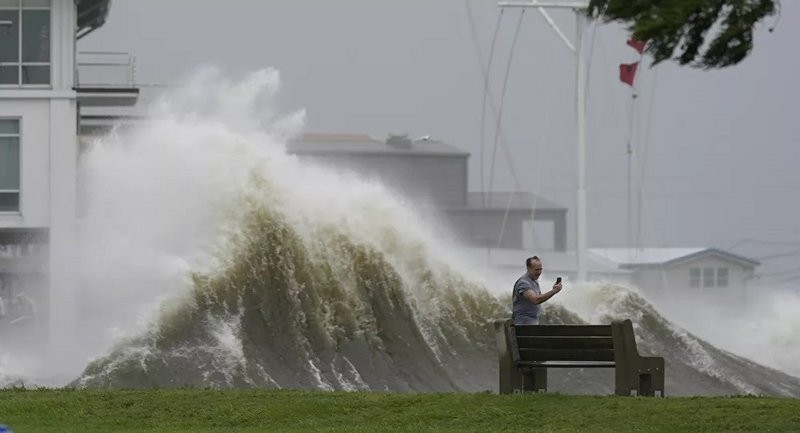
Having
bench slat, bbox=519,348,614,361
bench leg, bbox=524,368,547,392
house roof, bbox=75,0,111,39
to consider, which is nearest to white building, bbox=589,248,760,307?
house roof, bbox=75,0,111,39

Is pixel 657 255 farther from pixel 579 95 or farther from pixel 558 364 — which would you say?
pixel 558 364

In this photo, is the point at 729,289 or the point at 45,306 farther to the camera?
the point at 729,289

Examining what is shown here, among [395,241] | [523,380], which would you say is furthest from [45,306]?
[523,380]

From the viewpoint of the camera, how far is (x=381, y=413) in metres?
16.0

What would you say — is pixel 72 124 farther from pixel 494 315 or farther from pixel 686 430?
pixel 686 430

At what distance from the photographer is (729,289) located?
82312 mm

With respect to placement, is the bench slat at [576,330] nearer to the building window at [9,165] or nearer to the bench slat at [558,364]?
the bench slat at [558,364]

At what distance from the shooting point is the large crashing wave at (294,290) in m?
27.7

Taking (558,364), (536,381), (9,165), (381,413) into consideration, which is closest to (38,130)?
(9,165)

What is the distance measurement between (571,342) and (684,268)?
6978cm

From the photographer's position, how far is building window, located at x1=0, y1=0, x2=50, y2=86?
4600 cm

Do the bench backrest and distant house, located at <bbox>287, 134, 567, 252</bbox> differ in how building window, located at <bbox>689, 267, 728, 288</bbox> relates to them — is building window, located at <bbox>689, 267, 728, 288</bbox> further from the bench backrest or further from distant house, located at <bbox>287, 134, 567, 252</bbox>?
the bench backrest

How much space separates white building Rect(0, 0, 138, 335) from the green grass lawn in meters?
29.6

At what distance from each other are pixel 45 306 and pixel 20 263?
2.00m
